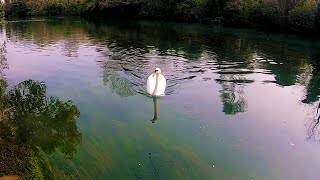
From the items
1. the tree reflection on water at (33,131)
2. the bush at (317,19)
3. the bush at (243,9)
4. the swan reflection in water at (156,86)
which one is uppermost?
the bush at (243,9)

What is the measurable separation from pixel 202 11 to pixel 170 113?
38.5 metres

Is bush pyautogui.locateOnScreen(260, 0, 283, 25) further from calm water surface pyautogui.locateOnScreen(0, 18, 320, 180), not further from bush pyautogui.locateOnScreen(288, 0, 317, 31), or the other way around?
calm water surface pyautogui.locateOnScreen(0, 18, 320, 180)

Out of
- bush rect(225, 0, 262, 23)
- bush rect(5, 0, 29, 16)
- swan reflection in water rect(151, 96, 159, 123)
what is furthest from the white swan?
bush rect(5, 0, 29, 16)

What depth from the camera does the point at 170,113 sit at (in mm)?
14875

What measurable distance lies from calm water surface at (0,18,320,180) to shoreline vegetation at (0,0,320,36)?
4782 millimetres

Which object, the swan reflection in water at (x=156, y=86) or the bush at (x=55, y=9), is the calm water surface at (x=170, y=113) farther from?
the bush at (x=55, y=9)

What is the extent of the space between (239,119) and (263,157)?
3.10 meters

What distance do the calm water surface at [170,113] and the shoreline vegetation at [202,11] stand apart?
188 inches

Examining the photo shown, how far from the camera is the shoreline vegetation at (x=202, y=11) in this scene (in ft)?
121

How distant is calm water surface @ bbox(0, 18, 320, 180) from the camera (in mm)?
10859

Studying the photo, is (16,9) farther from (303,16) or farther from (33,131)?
(33,131)

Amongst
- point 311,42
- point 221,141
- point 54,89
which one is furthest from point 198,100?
point 311,42

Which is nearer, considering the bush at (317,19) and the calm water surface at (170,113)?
the calm water surface at (170,113)

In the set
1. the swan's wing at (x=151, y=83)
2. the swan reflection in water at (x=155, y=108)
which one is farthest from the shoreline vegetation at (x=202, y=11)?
the swan reflection in water at (x=155, y=108)
